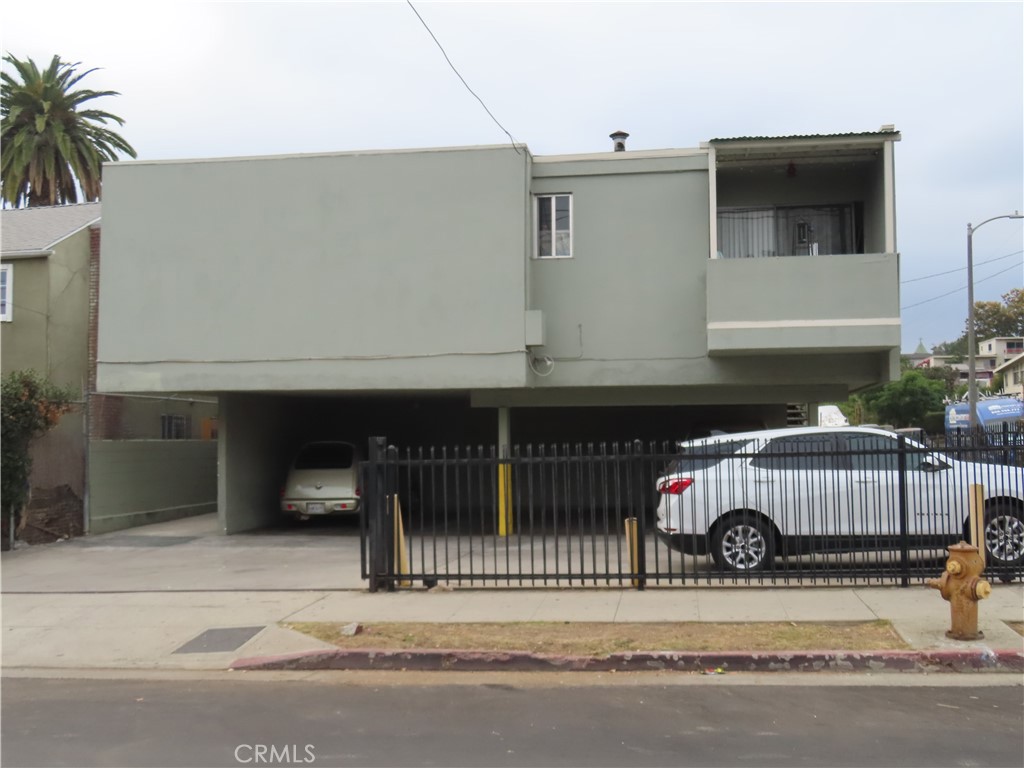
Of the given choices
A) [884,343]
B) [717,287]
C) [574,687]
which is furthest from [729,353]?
[574,687]

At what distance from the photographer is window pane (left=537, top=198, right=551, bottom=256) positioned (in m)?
17.1

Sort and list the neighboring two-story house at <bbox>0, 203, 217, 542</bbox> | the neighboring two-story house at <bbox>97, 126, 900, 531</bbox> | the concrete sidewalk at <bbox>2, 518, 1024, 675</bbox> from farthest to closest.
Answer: the neighboring two-story house at <bbox>0, 203, 217, 542</bbox>
the neighboring two-story house at <bbox>97, 126, 900, 531</bbox>
the concrete sidewalk at <bbox>2, 518, 1024, 675</bbox>

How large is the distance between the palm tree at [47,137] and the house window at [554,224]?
20.8 meters

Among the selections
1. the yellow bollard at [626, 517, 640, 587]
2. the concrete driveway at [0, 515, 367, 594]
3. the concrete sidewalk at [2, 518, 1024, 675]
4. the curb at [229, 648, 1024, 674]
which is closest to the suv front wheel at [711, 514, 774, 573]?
the concrete sidewalk at [2, 518, 1024, 675]

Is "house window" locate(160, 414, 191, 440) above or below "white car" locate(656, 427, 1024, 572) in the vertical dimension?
above

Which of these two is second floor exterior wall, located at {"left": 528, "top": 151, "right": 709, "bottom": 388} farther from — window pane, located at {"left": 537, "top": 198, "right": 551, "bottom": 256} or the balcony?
the balcony

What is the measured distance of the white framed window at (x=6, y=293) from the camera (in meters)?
19.7

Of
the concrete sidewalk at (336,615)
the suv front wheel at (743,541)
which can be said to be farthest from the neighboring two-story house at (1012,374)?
the concrete sidewalk at (336,615)

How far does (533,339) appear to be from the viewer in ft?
52.5

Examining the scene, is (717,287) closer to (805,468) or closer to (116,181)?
(805,468)

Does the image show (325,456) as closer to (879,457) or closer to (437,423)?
(437,423)

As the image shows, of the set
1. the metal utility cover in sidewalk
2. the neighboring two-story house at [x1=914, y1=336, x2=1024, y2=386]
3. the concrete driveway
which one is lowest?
the metal utility cover in sidewalk

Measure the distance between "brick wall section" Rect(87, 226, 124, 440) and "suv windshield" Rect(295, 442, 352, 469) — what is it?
4357 millimetres

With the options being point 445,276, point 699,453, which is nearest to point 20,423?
point 445,276
